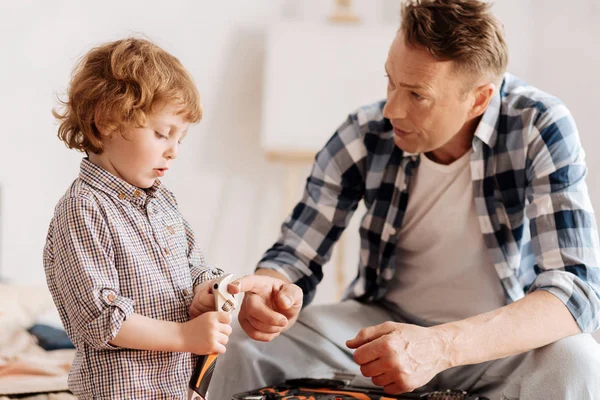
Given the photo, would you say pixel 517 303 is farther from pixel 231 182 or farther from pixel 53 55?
pixel 53 55

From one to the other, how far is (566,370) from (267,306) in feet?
1.79

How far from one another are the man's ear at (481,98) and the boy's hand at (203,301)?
0.77m

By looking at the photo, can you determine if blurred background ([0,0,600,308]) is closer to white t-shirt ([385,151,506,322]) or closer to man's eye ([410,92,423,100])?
white t-shirt ([385,151,506,322])

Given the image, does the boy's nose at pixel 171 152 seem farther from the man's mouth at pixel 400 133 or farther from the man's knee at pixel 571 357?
the man's knee at pixel 571 357

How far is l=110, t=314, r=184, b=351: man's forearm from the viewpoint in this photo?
1.00 m

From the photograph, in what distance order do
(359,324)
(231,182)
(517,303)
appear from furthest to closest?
1. (231,182)
2. (359,324)
3. (517,303)

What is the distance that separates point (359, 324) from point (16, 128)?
1747mm

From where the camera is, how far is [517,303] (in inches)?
53.4

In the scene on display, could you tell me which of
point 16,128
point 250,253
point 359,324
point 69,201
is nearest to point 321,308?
point 359,324

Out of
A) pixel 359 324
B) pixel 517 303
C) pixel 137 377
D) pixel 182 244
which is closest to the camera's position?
pixel 137 377

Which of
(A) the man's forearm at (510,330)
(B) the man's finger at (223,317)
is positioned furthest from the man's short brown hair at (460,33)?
(B) the man's finger at (223,317)

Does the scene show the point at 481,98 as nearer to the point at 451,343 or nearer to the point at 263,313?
the point at 451,343

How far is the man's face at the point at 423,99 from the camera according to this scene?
1.53 m

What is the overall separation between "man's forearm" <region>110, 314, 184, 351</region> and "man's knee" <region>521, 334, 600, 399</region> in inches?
26.9
